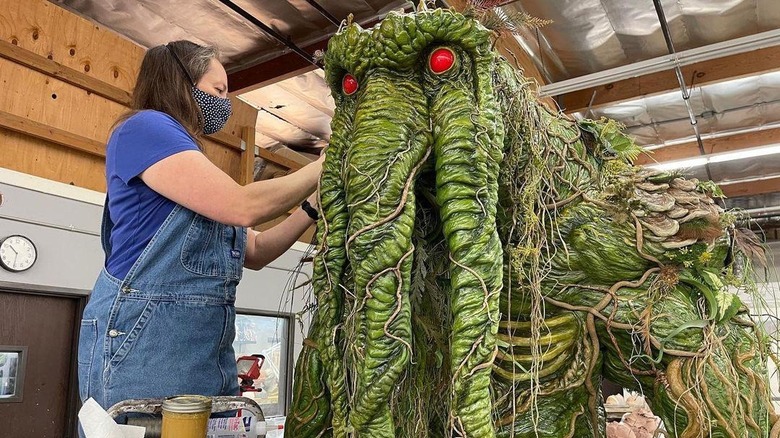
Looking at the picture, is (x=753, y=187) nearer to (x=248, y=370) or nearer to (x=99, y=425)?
(x=248, y=370)

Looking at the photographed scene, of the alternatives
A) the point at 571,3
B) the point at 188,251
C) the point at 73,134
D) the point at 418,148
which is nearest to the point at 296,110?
the point at 73,134

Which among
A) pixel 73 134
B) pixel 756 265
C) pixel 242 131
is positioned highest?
pixel 242 131

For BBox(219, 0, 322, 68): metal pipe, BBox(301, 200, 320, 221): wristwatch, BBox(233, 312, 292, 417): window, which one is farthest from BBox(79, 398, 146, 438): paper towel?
BBox(233, 312, 292, 417): window

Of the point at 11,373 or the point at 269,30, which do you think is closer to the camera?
the point at 11,373

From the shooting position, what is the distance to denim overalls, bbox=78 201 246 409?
3.32 feet

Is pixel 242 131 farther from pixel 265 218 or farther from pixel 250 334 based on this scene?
pixel 265 218

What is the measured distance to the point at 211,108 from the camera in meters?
1.26

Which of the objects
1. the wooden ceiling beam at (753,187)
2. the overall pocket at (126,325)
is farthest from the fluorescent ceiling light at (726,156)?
the overall pocket at (126,325)

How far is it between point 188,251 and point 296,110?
135 inches

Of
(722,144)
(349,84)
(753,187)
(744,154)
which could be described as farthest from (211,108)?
(753,187)

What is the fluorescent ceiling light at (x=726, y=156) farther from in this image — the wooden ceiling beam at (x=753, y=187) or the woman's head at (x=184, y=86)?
the woman's head at (x=184, y=86)

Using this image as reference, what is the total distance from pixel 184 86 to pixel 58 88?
240 centimetres

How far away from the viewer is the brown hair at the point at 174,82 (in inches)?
47.6

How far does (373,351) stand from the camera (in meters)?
0.74
